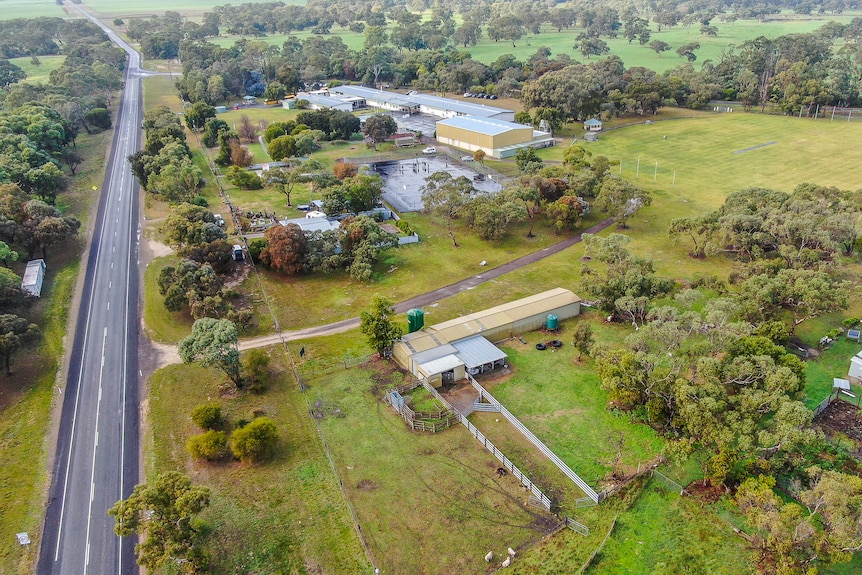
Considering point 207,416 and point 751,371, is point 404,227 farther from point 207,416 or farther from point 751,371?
point 751,371

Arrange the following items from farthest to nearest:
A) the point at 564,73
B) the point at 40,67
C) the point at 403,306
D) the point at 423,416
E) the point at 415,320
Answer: the point at 40,67 → the point at 564,73 → the point at 403,306 → the point at 415,320 → the point at 423,416

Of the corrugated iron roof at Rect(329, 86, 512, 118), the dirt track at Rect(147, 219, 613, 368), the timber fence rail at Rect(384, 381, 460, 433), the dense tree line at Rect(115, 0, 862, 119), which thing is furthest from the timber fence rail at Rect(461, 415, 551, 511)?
the corrugated iron roof at Rect(329, 86, 512, 118)

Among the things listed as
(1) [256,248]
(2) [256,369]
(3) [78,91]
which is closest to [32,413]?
(2) [256,369]

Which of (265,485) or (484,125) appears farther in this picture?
(484,125)

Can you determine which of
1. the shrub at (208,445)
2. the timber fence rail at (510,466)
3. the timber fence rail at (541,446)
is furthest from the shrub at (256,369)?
the timber fence rail at (541,446)

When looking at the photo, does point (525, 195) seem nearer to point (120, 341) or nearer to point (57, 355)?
point (120, 341)

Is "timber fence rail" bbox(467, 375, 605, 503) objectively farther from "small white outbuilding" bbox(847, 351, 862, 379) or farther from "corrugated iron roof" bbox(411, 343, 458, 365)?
"small white outbuilding" bbox(847, 351, 862, 379)
